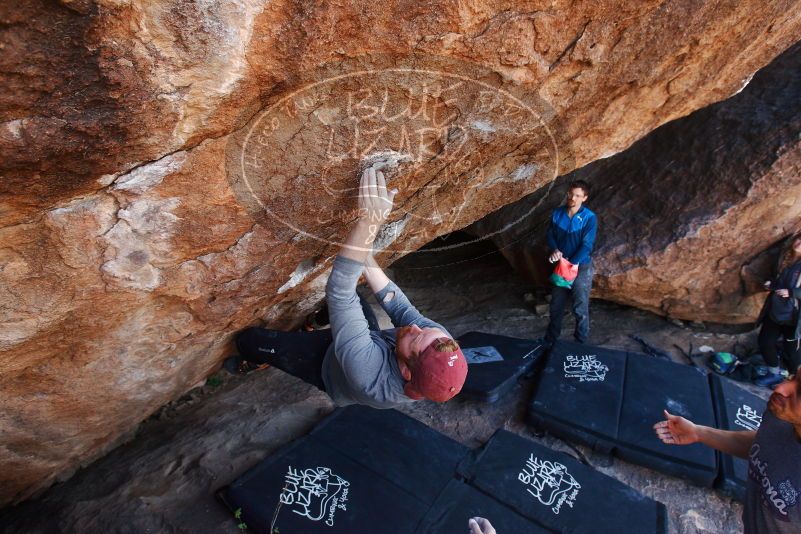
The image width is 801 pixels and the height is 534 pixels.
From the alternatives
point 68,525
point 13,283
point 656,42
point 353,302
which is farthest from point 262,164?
point 68,525

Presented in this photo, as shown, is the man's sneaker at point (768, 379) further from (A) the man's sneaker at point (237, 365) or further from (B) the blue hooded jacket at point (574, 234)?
(A) the man's sneaker at point (237, 365)

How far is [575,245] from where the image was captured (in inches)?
142

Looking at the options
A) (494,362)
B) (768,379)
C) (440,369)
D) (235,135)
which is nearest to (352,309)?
(440,369)

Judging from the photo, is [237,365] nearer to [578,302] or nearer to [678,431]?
[678,431]

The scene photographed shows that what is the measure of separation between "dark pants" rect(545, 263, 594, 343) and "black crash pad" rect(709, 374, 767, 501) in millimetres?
974

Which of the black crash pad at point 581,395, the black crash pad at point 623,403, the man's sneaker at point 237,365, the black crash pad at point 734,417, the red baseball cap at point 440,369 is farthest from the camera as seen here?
the man's sneaker at point 237,365

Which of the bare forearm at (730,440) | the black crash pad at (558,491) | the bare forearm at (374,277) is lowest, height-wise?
the black crash pad at (558,491)

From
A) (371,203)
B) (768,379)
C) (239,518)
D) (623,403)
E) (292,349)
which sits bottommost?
(239,518)

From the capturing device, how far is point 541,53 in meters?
1.80

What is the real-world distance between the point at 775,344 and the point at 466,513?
3.09 metres

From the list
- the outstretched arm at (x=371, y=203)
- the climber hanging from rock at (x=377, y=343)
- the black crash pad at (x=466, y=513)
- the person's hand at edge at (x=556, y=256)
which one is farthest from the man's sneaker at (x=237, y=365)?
the person's hand at edge at (x=556, y=256)

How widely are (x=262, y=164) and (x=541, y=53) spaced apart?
1150 millimetres

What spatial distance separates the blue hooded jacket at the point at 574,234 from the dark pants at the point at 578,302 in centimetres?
21

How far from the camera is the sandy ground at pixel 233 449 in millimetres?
2514
